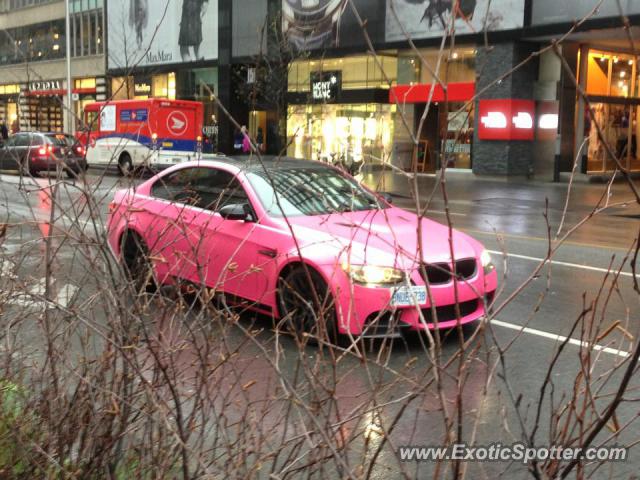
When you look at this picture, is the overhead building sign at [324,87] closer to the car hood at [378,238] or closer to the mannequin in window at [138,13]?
the car hood at [378,238]

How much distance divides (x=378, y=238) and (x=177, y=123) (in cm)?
2515

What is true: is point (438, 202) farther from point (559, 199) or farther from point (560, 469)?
point (560, 469)

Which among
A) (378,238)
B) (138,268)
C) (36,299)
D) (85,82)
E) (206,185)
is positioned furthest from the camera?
(85,82)

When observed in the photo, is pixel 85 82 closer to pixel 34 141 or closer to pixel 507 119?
pixel 507 119

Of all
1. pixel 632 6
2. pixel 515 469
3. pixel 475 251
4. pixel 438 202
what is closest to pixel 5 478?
pixel 515 469

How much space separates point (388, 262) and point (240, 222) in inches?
65.0

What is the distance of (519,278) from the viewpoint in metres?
8.96

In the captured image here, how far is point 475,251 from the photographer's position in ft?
21.2

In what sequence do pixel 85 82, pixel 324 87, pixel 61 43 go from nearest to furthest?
pixel 324 87 < pixel 85 82 < pixel 61 43

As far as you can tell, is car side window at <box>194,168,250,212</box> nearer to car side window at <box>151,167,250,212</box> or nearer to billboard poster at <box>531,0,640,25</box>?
car side window at <box>151,167,250,212</box>

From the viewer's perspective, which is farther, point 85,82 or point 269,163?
point 85,82

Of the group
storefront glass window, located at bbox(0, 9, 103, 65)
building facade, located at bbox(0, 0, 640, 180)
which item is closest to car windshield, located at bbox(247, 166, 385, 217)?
building facade, located at bbox(0, 0, 640, 180)

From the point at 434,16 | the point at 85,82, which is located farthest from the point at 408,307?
the point at 85,82

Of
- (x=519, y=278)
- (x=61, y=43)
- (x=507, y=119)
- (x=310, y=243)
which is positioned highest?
(x=61, y=43)
